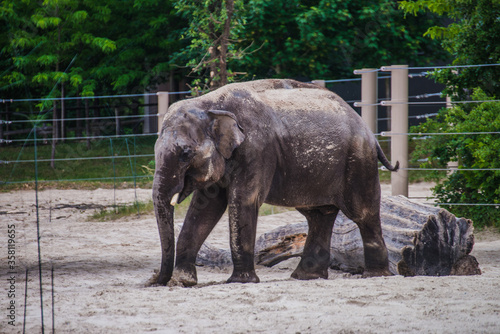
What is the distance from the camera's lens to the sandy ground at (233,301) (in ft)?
13.4

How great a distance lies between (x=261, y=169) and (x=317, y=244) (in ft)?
3.35

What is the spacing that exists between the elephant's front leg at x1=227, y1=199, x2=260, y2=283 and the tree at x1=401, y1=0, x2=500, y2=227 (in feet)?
11.1

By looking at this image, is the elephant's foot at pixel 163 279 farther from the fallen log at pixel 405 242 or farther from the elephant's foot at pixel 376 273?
the elephant's foot at pixel 376 273

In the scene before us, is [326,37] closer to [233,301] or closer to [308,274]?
[308,274]

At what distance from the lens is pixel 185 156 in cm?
516

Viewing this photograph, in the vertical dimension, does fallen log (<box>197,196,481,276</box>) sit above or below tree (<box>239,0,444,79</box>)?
below

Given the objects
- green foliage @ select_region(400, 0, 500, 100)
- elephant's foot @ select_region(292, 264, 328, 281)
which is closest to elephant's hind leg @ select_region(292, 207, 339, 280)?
elephant's foot @ select_region(292, 264, 328, 281)

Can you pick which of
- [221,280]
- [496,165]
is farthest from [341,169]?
[496,165]

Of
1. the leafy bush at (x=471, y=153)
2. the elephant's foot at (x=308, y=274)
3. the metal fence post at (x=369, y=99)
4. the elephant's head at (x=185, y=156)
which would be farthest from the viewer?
the metal fence post at (x=369, y=99)

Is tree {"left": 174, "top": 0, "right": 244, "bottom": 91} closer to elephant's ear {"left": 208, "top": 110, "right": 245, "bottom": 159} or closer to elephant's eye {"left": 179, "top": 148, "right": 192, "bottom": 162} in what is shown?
elephant's ear {"left": 208, "top": 110, "right": 245, "bottom": 159}

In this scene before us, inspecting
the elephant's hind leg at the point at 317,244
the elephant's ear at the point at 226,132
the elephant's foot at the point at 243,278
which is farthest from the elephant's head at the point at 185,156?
the elephant's hind leg at the point at 317,244

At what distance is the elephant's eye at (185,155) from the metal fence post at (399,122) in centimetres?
403

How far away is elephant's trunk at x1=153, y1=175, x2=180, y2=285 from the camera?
5105mm

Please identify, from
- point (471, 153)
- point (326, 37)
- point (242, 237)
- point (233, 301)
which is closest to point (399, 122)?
point (471, 153)
